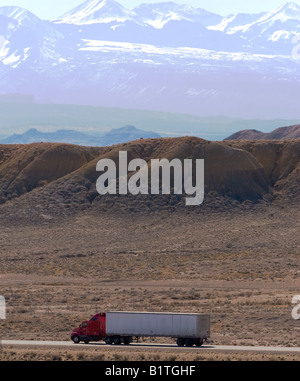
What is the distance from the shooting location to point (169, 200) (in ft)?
390

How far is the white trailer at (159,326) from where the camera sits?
4606 cm

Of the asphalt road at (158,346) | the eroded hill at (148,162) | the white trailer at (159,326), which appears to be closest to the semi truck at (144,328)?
the white trailer at (159,326)

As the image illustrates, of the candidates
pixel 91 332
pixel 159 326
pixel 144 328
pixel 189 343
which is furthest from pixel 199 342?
pixel 91 332

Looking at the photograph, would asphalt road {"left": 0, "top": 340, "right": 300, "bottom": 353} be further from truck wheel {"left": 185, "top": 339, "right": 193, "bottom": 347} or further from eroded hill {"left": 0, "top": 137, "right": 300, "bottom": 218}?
eroded hill {"left": 0, "top": 137, "right": 300, "bottom": 218}

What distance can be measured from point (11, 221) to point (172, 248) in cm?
2569

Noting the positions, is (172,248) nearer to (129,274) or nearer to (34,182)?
(129,274)

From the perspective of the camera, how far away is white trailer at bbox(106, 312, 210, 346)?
1813 inches

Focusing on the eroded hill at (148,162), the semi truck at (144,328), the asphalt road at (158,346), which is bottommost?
the asphalt road at (158,346)

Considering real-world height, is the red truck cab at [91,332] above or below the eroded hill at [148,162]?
below

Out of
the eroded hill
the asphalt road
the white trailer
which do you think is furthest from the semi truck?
the eroded hill

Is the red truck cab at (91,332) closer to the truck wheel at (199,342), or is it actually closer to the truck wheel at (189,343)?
the truck wheel at (189,343)

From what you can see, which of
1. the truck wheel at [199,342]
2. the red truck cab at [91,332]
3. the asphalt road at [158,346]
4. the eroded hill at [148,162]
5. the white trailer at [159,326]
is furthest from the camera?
the eroded hill at [148,162]

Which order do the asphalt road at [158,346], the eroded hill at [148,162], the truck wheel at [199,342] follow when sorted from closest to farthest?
the asphalt road at [158,346] < the truck wheel at [199,342] < the eroded hill at [148,162]
